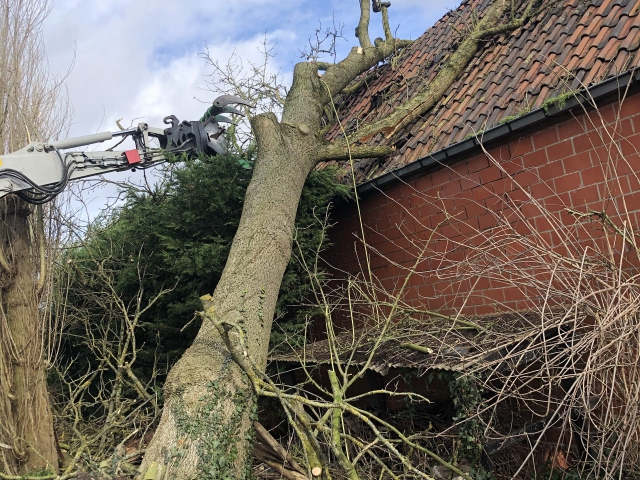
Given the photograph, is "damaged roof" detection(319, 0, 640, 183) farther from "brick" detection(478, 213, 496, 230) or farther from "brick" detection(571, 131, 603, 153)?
"brick" detection(478, 213, 496, 230)

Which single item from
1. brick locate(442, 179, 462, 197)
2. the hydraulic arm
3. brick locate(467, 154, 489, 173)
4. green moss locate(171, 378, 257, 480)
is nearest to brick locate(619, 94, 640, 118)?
brick locate(467, 154, 489, 173)

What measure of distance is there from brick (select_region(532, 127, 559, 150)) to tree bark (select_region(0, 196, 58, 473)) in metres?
4.85

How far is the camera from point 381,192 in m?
6.65

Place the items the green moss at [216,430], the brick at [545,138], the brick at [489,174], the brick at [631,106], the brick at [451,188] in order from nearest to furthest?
the green moss at [216,430] → the brick at [631,106] → the brick at [545,138] → the brick at [489,174] → the brick at [451,188]

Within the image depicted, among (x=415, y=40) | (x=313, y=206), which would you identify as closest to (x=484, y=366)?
(x=313, y=206)

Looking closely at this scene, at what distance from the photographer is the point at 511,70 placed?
638cm

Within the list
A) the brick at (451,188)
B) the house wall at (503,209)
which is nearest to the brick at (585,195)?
the house wall at (503,209)

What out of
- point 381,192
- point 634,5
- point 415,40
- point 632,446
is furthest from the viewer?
point 415,40

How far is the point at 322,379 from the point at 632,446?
4400 millimetres

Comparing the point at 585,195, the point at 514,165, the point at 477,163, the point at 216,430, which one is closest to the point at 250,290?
the point at 216,430

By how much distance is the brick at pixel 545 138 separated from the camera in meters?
4.99

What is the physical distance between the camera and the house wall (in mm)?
4426

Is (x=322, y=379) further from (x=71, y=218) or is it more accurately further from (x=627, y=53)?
(x=627, y=53)

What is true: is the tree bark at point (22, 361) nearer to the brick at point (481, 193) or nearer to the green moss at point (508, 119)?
the brick at point (481, 193)
